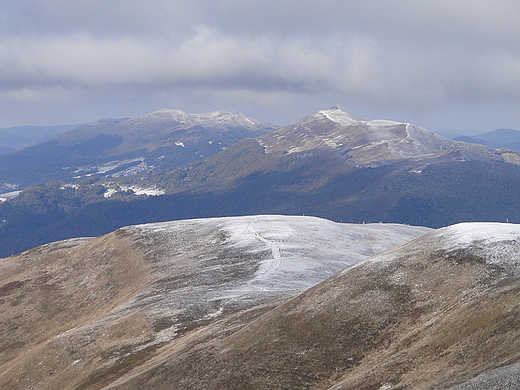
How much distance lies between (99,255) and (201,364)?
3857 inches

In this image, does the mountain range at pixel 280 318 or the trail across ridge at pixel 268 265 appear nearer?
the mountain range at pixel 280 318

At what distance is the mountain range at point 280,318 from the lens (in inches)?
1499

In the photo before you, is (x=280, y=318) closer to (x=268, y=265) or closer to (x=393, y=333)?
(x=393, y=333)

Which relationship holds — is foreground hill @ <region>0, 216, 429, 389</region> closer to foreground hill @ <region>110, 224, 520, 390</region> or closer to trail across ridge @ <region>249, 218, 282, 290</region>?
trail across ridge @ <region>249, 218, 282, 290</region>

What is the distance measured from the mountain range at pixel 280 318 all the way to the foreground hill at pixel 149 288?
1.43 ft

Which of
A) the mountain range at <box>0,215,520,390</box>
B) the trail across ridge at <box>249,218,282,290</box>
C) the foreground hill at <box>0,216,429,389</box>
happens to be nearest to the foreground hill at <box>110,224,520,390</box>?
the mountain range at <box>0,215,520,390</box>

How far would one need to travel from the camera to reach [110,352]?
7075 cm

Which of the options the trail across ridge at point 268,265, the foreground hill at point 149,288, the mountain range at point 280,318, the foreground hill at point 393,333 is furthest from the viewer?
the trail across ridge at point 268,265

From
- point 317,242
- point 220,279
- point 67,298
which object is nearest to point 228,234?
point 317,242

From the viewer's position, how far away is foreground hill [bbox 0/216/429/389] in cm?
6919

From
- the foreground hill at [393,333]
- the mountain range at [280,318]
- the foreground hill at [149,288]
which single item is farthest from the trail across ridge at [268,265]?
the foreground hill at [393,333]

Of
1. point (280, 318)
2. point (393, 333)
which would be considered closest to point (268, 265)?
point (280, 318)

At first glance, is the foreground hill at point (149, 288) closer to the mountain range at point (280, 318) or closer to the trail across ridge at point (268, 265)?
the trail across ridge at point (268, 265)

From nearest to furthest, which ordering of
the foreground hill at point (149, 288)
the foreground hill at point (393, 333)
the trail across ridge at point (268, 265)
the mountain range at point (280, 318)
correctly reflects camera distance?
the foreground hill at point (393, 333) → the mountain range at point (280, 318) → the foreground hill at point (149, 288) → the trail across ridge at point (268, 265)
